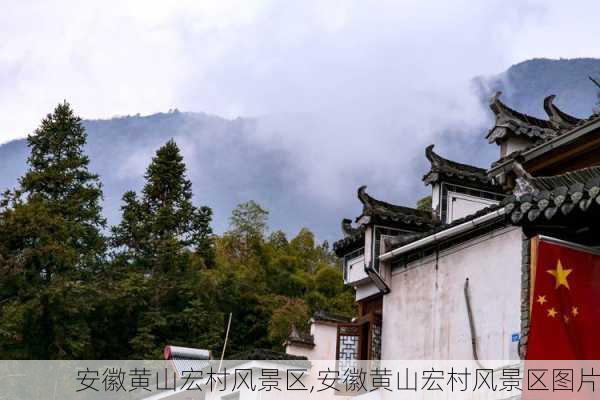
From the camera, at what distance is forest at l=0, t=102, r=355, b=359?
40906 mm

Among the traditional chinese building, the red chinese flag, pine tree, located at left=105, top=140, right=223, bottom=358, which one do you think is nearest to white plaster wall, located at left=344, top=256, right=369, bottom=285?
the traditional chinese building

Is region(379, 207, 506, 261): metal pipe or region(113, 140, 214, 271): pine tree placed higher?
region(113, 140, 214, 271): pine tree

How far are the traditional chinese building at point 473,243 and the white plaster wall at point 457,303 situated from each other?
0.06ft

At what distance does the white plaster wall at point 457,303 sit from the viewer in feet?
61.8

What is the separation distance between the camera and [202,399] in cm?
2795

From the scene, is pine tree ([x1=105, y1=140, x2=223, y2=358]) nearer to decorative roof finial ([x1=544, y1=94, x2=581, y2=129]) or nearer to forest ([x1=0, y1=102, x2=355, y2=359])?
forest ([x1=0, y1=102, x2=355, y2=359])

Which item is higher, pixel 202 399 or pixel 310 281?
pixel 310 281

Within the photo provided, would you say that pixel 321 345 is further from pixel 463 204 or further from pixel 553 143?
pixel 553 143

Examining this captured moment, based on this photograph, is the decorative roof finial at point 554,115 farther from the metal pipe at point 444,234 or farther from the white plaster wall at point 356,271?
the white plaster wall at point 356,271

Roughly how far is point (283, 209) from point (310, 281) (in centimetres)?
15055

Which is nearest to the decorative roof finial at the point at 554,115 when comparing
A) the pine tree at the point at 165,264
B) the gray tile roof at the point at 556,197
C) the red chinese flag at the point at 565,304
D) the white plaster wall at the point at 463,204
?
the gray tile roof at the point at 556,197

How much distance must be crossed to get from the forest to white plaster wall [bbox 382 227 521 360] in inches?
765

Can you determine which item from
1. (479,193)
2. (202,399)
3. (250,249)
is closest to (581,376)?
(479,193)

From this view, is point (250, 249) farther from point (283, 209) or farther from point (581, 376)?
point (283, 209)
